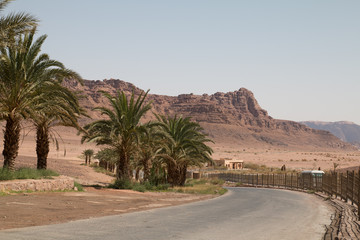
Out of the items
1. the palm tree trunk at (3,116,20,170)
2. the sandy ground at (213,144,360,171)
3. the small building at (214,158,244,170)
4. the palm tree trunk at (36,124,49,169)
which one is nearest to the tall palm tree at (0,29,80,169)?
the palm tree trunk at (3,116,20,170)

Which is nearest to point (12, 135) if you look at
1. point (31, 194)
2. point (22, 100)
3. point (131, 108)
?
point (22, 100)

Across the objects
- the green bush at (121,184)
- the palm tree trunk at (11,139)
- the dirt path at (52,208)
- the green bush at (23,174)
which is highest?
the palm tree trunk at (11,139)

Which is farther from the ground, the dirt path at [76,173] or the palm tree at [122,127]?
the palm tree at [122,127]

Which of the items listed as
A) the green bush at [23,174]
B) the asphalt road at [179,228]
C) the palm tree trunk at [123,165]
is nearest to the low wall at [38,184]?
the green bush at [23,174]

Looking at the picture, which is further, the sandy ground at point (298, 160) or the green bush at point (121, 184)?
the sandy ground at point (298, 160)

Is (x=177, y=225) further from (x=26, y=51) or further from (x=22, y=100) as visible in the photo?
(x=26, y=51)

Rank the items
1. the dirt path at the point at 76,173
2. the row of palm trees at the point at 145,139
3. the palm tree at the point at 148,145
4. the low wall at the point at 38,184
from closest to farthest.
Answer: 1. the low wall at the point at 38,184
2. the row of palm trees at the point at 145,139
3. the palm tree at the point at 148,145
4. the dirt path at the point at 76,173

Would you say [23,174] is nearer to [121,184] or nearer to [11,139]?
[11,139]

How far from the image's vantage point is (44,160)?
24.4 meters

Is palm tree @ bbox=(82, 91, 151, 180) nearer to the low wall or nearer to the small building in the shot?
the low wall

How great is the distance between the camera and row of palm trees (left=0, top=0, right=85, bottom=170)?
19.9 meters

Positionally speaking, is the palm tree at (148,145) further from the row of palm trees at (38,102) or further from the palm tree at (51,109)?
the palm tree at (51,109)

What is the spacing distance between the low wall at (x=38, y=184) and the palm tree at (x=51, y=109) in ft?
7.32

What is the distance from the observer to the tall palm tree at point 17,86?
20583 millimetres
